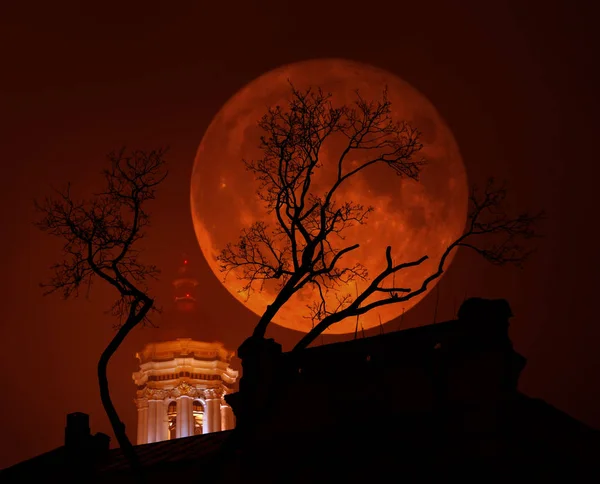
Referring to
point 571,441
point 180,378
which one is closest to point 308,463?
point 571,441

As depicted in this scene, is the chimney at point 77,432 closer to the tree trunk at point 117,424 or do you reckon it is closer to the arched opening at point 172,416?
the tree trunk at point 117,424

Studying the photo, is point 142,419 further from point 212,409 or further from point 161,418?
point 212,409

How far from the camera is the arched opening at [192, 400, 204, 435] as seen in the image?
373ft

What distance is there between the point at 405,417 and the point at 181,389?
85.6 m

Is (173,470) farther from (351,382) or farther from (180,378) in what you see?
(180,378)

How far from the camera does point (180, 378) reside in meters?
112

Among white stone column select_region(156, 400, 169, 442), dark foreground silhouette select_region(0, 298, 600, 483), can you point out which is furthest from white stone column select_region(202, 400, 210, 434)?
dark foreground silhouette select_region(0, 298, 600, 483)

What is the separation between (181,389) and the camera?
11231cm

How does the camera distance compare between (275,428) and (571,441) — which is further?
(275,428)

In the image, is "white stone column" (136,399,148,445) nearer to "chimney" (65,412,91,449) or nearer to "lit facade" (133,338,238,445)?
"lit facade" (133,338,238,445)

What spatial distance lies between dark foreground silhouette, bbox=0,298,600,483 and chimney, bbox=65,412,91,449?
5.07 m

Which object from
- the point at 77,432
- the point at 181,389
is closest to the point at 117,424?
the point at 77,432

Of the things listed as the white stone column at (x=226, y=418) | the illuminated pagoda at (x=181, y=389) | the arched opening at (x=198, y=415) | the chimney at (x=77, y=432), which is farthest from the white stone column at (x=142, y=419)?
the chimney at (x=77, y=432)

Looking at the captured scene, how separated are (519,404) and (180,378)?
87620mm
